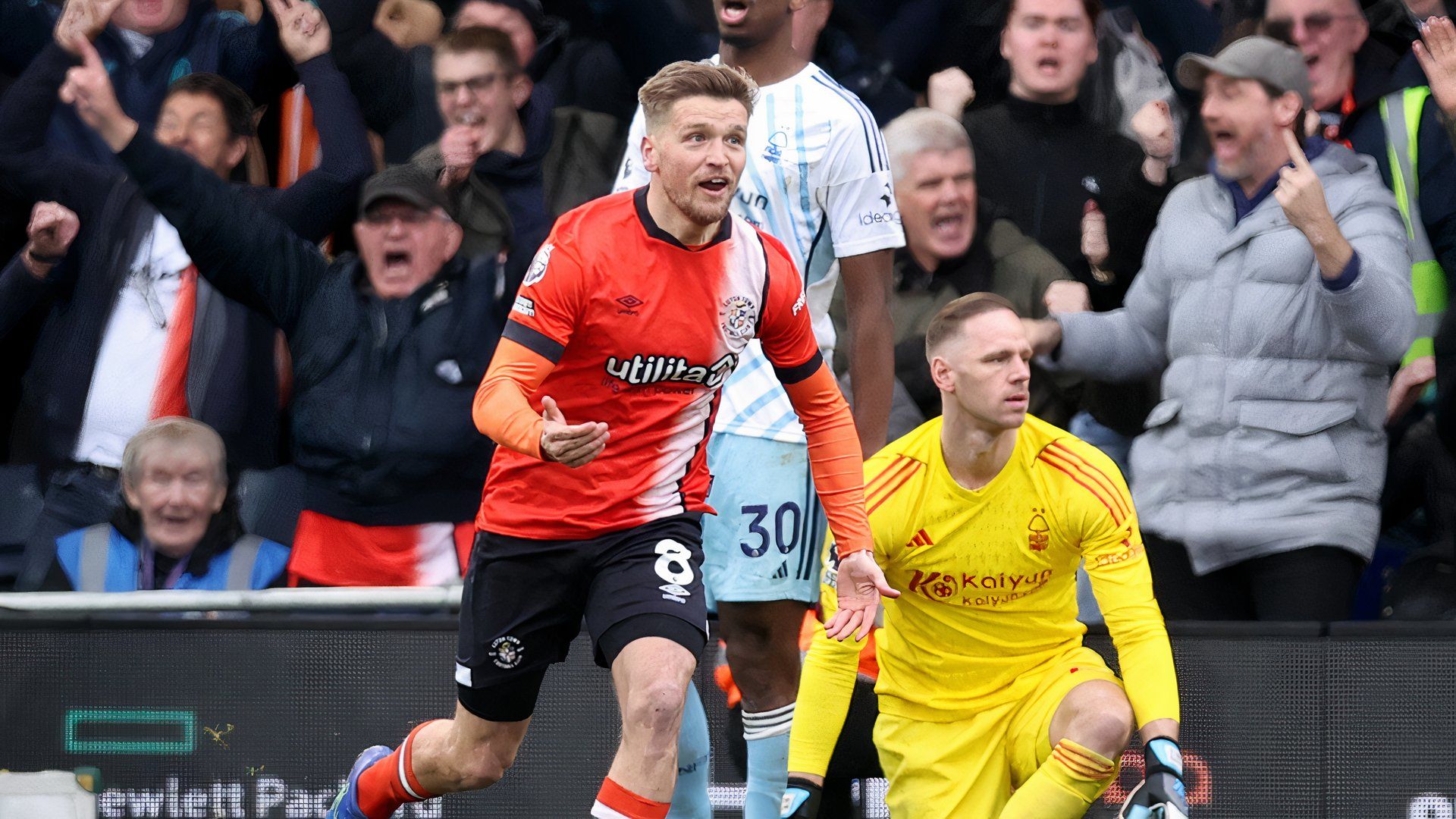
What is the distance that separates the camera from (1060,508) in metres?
5.25

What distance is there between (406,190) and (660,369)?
2.00 m

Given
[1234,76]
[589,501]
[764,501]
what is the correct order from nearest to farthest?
[589,501] → [764,501] → [1234,76]

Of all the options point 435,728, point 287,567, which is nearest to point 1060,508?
point 435,728

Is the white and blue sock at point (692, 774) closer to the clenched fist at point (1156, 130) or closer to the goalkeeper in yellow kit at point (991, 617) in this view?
the goalkeeper in yellow kit at point (991, 617)

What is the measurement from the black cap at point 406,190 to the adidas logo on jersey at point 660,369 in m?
1.88

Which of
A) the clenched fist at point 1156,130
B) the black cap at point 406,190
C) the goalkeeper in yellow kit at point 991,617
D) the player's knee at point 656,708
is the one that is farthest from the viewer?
the black cap at point 406,190

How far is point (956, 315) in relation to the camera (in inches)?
212

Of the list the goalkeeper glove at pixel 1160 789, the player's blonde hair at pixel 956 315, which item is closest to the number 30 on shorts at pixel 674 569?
A: the player's blonde hair at pixel 956 315

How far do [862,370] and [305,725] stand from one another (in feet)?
7.31

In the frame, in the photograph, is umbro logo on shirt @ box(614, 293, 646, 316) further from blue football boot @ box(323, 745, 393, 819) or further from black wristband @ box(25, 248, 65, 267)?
black wristband @ box(25, 248, 65, 267)

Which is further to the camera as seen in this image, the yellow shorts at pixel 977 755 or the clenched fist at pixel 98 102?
the clenched fist at pixel 98 102

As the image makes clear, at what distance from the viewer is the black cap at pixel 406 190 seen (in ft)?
20.7

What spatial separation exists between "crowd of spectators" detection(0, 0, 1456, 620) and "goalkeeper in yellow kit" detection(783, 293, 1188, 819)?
0.57 meters

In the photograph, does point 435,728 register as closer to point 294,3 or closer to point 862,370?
point 862,370
